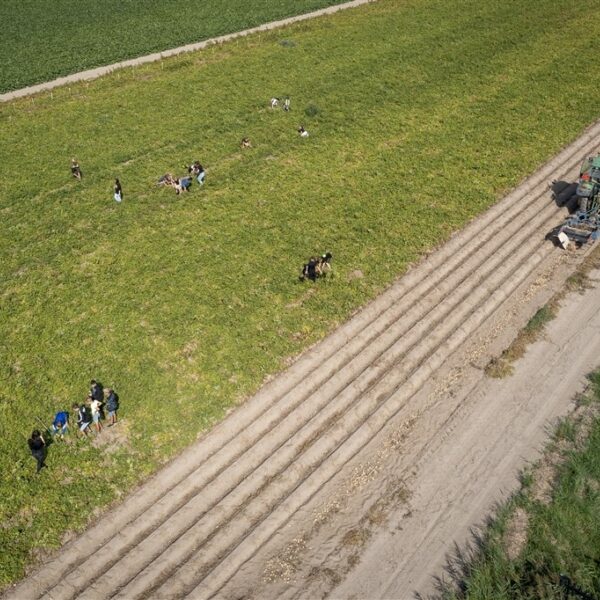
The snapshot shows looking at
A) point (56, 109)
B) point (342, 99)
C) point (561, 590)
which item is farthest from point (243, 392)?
point (56, 109)

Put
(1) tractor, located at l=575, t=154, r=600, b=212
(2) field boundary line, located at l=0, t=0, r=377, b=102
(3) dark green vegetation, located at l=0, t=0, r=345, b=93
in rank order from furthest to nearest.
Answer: (3) dark green vegetation, located at l=0, t=0, r=345, b=93, (2) field boundary line, located at l=0, t=0, r=377, b=102, (1) tractor, located at l=575, t=154, r=600, b=212

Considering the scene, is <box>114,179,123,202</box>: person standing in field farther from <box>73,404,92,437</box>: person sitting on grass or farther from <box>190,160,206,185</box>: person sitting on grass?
<box>73,404,92,437</box>: person sitting on grass

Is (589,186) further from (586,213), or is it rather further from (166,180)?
(166,180)

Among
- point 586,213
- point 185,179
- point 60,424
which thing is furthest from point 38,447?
point 586,213

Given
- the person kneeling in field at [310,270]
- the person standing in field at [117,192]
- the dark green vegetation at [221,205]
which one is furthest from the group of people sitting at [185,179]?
the person kneeling in field at [310,270]

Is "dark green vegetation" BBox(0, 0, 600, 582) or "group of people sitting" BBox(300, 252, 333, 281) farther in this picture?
"group of people sitting" BBox(300, 252, 333, 281)

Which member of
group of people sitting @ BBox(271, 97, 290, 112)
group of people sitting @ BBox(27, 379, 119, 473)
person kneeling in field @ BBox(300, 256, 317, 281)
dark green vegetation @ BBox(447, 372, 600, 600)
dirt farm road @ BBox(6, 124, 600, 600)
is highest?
group of people sitting @ BBox(271, 97, 290, 112)

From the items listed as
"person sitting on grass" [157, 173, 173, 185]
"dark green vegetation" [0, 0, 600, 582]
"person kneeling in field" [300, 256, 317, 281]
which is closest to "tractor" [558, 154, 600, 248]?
"dark green vegetation" [0, 0, 600, 582]

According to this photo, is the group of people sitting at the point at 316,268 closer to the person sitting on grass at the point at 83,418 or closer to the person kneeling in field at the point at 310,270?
the person kneeling in field at the point at 310,270
